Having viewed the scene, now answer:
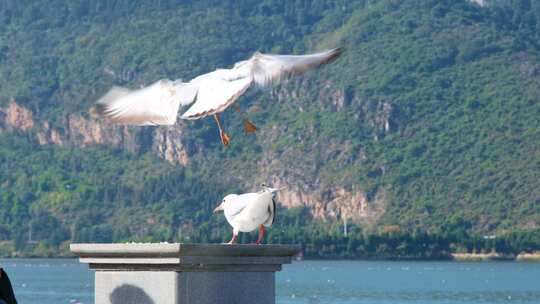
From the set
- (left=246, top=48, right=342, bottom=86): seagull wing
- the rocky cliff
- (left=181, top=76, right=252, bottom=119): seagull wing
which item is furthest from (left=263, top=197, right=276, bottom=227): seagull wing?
the rocky cliff

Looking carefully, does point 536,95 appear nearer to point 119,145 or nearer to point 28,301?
point 119,145

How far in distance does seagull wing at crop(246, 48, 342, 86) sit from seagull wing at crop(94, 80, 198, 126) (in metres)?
0.90

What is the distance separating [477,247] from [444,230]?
3564mm

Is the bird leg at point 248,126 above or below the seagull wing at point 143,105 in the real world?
below

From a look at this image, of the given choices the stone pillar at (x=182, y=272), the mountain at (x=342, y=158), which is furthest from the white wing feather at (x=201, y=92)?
the mountain at (x=342, y=158)

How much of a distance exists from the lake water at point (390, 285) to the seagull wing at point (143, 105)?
55104mm

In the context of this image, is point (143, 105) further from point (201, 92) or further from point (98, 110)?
point (201, 92)

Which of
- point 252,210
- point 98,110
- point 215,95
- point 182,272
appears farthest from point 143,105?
point 182,272

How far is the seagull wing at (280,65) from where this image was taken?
1375 centimetres

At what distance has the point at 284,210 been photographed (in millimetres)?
184750

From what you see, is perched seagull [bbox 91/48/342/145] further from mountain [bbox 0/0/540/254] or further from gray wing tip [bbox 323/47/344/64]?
mountain [bbox 0/0/540/254]

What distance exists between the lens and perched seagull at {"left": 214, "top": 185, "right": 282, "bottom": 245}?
563 inches

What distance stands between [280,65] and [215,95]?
1.99 ft

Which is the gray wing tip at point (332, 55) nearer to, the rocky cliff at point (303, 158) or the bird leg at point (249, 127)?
the bird leg at point (249, 127)
